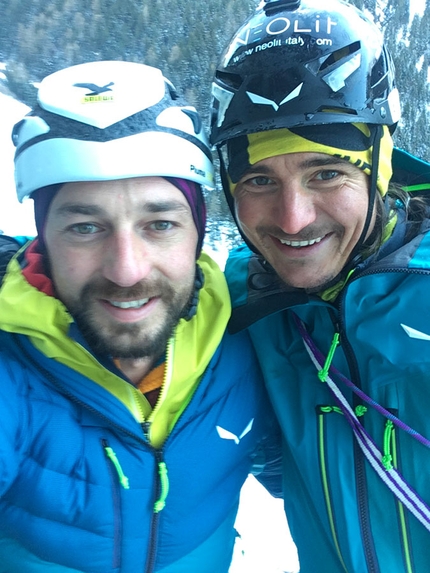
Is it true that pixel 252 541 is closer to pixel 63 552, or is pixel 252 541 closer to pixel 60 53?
pixel 63 552

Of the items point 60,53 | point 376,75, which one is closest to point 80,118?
point 376,75

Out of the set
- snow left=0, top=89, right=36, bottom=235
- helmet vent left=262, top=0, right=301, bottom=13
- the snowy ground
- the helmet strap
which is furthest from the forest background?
the snowy ground

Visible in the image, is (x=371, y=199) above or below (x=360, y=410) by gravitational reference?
above

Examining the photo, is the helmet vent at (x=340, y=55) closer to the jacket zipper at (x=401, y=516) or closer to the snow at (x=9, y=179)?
the jacket zipper at (x=401, y=516)

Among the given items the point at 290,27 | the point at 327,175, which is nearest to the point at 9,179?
the point at 290,27

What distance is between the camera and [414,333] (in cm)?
124

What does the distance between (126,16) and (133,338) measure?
7.49 ft

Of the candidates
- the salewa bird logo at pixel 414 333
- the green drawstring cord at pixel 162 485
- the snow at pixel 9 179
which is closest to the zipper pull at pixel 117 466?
the green drawstring cord at pixel 162 485

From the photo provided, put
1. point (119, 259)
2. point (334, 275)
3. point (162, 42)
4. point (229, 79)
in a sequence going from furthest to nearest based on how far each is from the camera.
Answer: point (162, 42), point (229, 79), point (334, 275), point (119, 259)

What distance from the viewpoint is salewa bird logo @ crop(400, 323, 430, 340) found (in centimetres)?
122

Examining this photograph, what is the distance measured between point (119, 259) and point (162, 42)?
1.96 m

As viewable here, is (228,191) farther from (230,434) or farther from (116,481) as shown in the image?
(116,481)

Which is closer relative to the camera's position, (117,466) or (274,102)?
(117,466)

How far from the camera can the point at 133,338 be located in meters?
1.34
